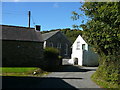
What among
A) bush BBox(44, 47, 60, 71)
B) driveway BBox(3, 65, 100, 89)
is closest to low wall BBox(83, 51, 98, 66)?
bush BBox(44, 47, 60, 71)

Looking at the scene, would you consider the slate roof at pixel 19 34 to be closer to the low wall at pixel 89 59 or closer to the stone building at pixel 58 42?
the low wall at pixel 89 59

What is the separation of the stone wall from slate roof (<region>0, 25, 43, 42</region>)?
0.66 meters

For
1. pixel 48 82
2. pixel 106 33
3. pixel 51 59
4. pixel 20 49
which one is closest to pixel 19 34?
pixel 20 49

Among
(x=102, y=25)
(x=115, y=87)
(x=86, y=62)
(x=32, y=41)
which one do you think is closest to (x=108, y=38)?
(x=102, y=25)

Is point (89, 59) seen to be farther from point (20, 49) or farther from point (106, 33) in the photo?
point (106, 33)

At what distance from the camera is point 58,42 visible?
4159 cm

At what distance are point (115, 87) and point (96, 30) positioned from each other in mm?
4221

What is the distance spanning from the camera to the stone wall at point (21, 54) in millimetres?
23750

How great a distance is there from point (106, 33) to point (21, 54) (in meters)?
15.5

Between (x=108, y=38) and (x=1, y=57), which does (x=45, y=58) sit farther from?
(x=108, y=38)

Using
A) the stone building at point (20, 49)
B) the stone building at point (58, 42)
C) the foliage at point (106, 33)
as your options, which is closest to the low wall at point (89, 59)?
the stone building at point (58, 42)

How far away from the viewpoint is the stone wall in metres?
23.8

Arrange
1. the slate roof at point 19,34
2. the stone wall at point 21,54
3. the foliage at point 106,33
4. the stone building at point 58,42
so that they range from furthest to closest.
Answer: the stone building at point 58,42 → the slate roof at point 19,34 → the stone wall at point 21,54 → the foliage at point 106,33

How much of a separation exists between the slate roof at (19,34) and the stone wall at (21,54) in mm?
665
